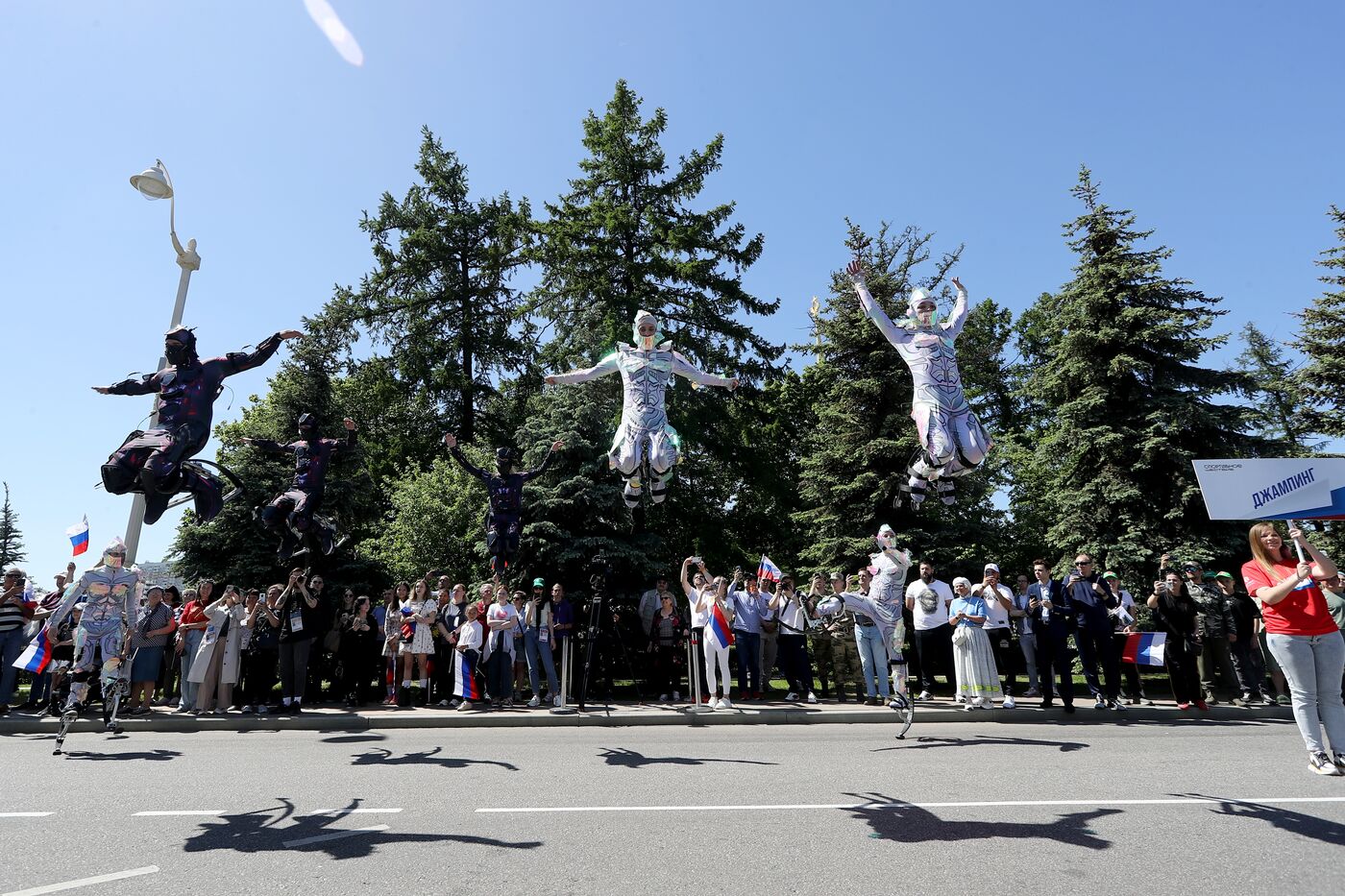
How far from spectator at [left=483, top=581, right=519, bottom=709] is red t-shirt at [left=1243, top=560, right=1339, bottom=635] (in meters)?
9.82

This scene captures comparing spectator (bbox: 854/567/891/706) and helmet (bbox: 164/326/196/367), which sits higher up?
helmet (bbox: 164/326/196/367)

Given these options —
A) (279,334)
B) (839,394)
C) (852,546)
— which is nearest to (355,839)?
(279,334)

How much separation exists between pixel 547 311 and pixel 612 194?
3851 millimetres

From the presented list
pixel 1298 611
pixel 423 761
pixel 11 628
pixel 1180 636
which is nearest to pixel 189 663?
pixel 11 628

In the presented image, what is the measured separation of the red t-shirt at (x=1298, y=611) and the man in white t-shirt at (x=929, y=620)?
6.51 m

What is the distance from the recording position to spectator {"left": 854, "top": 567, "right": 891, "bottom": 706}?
1167 cm

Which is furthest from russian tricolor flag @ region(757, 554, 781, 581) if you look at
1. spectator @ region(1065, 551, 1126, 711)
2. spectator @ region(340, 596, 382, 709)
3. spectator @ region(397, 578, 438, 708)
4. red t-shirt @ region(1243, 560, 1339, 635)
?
red t-shirt @ region(1243, 560, 1339, 635)

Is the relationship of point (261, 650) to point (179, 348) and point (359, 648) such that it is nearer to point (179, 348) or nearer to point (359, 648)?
point (359, 648)

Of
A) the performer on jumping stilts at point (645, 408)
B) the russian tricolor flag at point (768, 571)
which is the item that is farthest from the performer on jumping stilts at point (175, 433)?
the russian tricolor flag at point (768, 571)

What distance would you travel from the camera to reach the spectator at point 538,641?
1203 centimetres

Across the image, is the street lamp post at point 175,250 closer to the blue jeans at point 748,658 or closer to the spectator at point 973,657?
the blue jeans at point 748,658

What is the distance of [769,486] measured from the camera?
21.7 m

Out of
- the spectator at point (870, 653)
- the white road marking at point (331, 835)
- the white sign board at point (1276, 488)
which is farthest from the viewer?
the spectator at point (870, 653)

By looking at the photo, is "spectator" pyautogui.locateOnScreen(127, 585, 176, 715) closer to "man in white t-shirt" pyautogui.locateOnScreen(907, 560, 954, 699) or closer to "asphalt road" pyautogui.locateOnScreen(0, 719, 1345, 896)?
"asphalt road" pyautogui.locateOnScreen(0, 719, 1345, 896)
